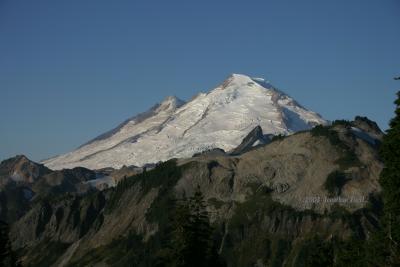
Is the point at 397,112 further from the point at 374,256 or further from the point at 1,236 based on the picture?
the point at 1,236

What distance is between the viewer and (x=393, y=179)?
7325 centimetres

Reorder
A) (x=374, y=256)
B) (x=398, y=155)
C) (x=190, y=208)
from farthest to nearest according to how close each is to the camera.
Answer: (x=190, y=208) → (x=374, y=256) → (x=398, y=155)

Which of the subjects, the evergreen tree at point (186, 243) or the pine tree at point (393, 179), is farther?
the evergreen tree at point (186, 243)

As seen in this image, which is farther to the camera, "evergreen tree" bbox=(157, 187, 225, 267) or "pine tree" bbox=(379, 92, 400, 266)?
"evergreen tree" bbox=(157, 187, 225, 267)

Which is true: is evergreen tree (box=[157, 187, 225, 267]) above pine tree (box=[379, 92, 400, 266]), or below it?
below

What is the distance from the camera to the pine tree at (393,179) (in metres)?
72.8

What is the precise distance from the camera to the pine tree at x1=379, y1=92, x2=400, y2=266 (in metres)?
72.8

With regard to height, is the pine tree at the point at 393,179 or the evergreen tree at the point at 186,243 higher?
the pine tree at the point at 393,179

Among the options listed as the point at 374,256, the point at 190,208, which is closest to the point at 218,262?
the point at 190,208

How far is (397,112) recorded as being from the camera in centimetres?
7381

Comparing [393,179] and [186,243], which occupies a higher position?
[393,179]

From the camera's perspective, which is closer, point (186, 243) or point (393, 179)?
point (393, 179)

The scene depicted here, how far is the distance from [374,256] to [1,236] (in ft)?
135

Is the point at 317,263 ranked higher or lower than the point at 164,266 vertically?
higher
